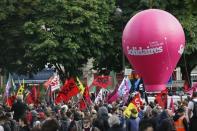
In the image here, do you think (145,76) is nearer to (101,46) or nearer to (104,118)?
(104,118)

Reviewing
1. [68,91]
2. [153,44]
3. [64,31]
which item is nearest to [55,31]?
[64,31]

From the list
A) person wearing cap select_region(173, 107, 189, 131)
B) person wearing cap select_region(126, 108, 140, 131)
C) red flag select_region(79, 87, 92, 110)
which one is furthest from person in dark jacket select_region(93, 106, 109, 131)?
red flag select_region(79, 87, 92, 110)

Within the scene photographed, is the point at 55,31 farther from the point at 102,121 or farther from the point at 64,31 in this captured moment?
the point at 102,121

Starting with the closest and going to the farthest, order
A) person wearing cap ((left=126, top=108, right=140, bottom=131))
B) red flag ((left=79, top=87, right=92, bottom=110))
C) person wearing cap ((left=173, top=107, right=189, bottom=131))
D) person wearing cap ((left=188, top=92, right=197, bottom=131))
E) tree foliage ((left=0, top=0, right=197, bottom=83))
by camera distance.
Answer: person wearing cap ((left=188, top=92, right=197, bottom=131)) → person wearing cap ((left=173, top=107, right=189, bottom=131)) → person wearing cap ((left=126, top=108, right=140, bottom=131)) → red flag ((left=79, top=87, right=92, bottom=110)) → tree foliage ((left=0, top=0, right=197, bottom=83))

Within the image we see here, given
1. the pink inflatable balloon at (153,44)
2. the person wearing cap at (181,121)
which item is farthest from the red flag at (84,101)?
the person wearing cap at (181,121)

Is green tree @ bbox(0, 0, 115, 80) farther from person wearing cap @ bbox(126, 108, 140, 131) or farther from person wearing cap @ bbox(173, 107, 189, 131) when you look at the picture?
person wearing cap @ bbox(173, 107, 189, 131)

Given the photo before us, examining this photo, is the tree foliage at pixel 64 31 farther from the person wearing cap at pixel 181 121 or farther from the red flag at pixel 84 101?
the person wearing cap at pixel 181 121

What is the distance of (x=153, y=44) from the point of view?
72.7ft

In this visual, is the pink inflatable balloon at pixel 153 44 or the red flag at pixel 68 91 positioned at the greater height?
the pink inflatable balloon at pixel 153 44

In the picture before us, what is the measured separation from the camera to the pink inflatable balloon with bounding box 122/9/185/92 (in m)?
22.1

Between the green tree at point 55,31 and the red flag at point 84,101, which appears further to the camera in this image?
the green tree at point 55,31

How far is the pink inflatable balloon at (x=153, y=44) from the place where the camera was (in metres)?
22.1

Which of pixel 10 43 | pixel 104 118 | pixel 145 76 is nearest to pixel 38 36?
pixel 10 43

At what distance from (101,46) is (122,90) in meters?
14.8
